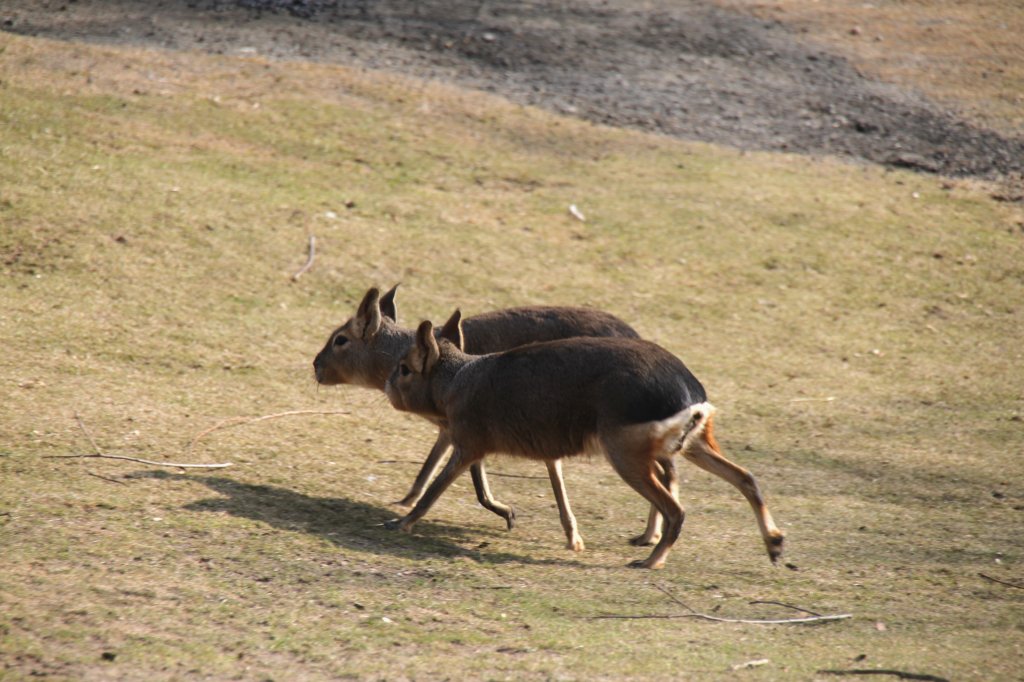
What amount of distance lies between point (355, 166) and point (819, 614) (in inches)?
246

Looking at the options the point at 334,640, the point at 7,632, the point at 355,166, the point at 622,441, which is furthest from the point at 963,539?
the point at 355,166

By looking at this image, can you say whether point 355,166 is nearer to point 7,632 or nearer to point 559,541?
point 559,541

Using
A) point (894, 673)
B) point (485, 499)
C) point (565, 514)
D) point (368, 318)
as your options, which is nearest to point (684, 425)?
point (565, 514)

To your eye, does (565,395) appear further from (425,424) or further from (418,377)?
(425,424)

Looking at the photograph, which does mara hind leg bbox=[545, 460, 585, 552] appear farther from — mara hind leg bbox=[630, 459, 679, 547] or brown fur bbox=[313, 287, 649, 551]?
brown fur bbox=[313, 287, 649, 551]

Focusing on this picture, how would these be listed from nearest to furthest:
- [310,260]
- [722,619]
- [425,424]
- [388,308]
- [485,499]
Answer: [722,619] < [485,499] < [388,308] < [425,424] < [310,260]

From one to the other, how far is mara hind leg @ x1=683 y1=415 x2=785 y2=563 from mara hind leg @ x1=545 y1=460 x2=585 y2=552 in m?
0.58

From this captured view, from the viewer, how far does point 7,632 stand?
11.5 feet

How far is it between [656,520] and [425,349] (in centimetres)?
132

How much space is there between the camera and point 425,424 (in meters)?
6.68

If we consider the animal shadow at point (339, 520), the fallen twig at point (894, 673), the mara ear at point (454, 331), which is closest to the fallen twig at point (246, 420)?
the animal shadow at point (339, 520)

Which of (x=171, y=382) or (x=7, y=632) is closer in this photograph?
(x=7, y=632)

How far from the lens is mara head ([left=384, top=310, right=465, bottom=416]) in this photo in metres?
5.43

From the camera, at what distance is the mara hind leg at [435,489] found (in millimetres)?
4973
